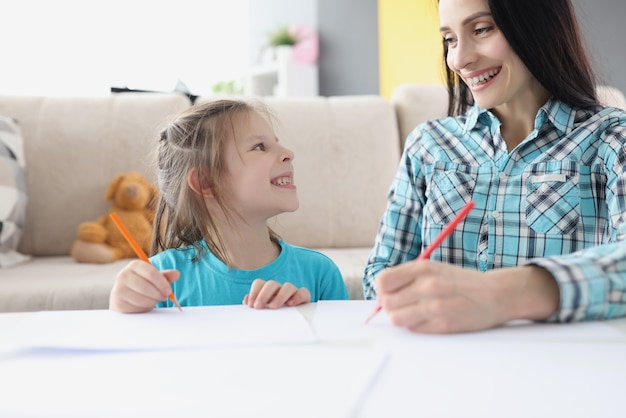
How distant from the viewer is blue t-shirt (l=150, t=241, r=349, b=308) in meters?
1.10

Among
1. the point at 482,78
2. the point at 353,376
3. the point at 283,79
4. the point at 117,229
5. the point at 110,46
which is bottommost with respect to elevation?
the point at 117,229

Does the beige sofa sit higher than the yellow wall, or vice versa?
the yellow wall

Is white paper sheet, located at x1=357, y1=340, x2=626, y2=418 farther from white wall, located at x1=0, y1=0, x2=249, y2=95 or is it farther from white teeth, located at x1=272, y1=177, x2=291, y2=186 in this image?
white wall, located at x1=0, y1=0, x2=249, y2=95

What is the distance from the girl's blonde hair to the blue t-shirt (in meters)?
0.03

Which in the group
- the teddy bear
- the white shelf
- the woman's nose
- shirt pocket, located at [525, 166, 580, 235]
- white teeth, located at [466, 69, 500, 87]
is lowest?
the teddy bear

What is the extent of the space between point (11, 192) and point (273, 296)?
4.74 ft

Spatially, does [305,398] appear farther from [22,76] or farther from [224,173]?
[22,76]

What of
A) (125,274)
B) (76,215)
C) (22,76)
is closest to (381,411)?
(125,274)

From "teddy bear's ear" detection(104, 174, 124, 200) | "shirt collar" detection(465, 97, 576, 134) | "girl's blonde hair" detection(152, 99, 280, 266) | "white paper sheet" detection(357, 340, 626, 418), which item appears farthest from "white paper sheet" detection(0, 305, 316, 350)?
"teddy bear's ear" detection(104, 174, 124, 200)

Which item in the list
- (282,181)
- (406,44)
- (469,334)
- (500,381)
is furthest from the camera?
(406,44)

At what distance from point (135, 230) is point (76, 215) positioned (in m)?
0.26

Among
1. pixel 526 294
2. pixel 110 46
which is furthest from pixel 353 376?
pixel 110 46

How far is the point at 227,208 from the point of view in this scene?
1.18m

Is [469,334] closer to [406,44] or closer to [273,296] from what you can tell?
[273,296]
